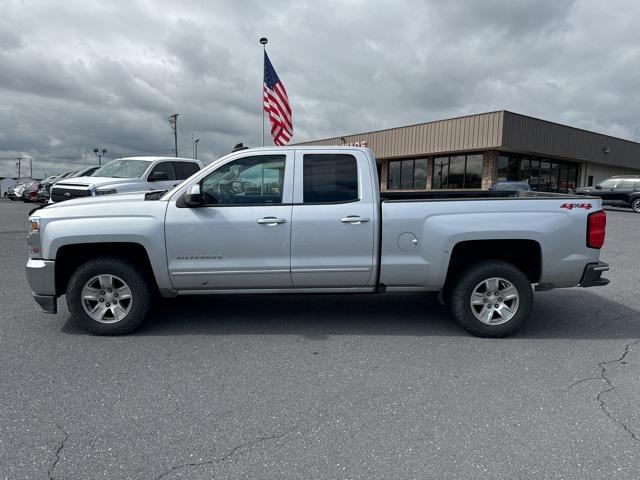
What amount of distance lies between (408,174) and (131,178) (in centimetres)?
2111

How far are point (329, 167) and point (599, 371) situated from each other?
3.02 metres

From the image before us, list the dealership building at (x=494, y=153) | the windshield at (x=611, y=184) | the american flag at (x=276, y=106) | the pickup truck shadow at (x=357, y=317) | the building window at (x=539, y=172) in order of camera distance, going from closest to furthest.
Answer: the pickup truck shadow at (x=357, y=317) → the american flag at (x=276, y=106) → the windshield at (x=611, y=184) → the dealership building at (x=494, y=153) → the building window at (x=539, y=172)

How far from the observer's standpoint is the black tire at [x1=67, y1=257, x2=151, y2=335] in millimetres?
4355

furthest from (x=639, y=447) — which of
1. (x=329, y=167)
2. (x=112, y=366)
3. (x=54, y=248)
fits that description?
(x=54, y=248)

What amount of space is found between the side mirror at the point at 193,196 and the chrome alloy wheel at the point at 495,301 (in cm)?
286

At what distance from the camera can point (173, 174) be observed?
1155cm

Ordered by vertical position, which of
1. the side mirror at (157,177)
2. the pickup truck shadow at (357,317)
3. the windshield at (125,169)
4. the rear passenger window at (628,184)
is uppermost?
the rear passenger window at (628,184)

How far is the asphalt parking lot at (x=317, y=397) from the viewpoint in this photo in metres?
2.50

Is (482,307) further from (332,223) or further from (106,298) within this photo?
(106,298)

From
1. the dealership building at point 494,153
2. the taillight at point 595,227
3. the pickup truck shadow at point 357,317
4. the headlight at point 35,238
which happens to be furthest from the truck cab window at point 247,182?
the dealership building at point 494,153

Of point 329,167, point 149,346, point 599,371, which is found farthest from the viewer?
point 329,167

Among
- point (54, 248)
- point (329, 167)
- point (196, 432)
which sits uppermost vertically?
point (329, 167)

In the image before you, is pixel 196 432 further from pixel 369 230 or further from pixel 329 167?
pixel 329 167

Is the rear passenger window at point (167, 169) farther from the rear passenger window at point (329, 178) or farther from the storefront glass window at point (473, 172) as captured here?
the storefront glass window at point (473, 172)
